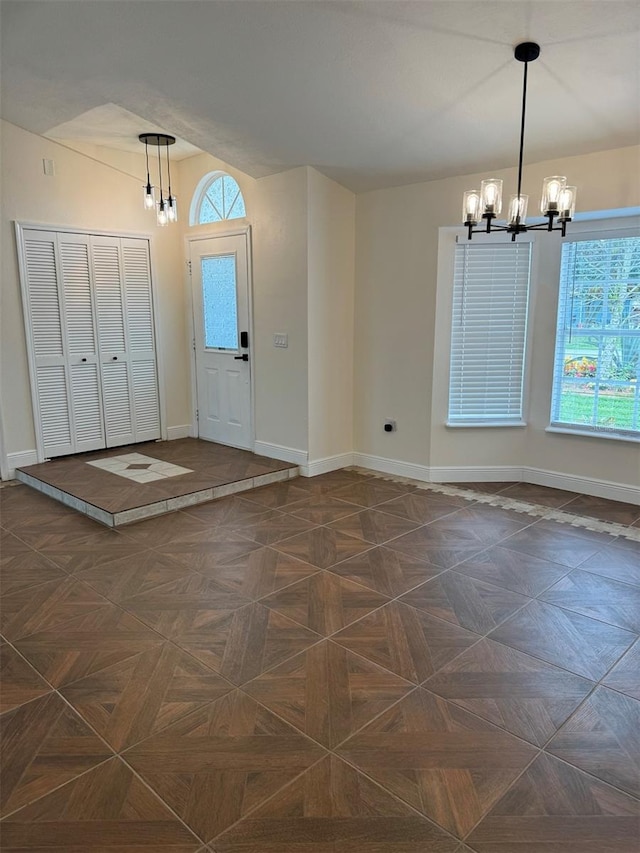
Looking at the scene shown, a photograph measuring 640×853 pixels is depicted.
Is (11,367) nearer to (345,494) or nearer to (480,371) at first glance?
(345,494)

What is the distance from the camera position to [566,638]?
106 inches

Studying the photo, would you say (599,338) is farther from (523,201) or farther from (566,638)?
(566,638)

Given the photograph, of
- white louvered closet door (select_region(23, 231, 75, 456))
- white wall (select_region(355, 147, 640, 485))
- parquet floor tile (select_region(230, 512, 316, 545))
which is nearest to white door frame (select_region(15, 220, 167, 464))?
white louvered closet door (select_region(23, 231, 75, 456))

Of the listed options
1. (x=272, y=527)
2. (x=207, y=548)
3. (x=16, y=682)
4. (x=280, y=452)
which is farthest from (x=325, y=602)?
(x=280, y=452)

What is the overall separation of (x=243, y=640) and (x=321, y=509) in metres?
1.85

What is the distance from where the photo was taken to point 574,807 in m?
1.77

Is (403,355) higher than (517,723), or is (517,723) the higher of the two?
(403,355)

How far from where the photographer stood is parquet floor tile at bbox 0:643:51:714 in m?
2.27

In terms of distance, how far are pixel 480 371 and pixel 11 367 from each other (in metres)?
4.10

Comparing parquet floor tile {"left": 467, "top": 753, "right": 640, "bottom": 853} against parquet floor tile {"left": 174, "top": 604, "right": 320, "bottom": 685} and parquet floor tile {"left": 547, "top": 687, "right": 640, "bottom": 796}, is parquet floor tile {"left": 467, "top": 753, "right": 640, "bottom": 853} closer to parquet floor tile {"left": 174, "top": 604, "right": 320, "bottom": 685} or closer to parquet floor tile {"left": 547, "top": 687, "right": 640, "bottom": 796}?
parquet floor tile {"left": 547, "top": 687, "right": 640, "bottom": 796}

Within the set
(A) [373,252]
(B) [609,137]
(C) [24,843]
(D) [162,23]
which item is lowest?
(C) [24,843]

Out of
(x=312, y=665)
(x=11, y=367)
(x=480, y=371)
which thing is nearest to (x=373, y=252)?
(x=480, y=371)

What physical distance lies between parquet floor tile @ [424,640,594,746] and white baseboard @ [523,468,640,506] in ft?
8.23

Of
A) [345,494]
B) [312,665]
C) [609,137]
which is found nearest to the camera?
[312,665]
